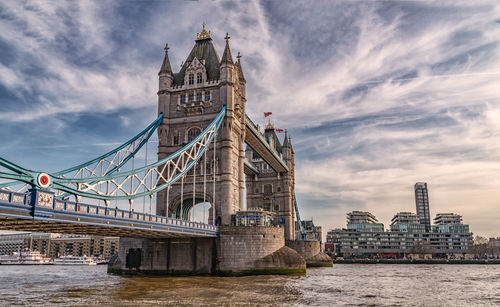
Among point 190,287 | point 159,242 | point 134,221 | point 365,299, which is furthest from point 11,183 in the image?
point 365,299

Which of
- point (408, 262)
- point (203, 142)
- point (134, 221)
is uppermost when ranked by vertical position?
point (203, 142)

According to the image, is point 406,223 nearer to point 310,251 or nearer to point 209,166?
point 310,251

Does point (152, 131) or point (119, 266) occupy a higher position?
point (152, 131)

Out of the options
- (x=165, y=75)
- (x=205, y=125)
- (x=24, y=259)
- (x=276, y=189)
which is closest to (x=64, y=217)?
(x=205, y=125)

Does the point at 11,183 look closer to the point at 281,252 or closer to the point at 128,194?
the point at 128,194

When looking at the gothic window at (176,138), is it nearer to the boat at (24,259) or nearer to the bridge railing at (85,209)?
the bridge railing at (85,209)

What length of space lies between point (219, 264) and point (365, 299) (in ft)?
60.6

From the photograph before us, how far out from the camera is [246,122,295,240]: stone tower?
85.6 metres

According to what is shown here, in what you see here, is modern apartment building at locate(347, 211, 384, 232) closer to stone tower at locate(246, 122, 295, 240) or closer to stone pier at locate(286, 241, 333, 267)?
stone tower at locate(246, 122, 295, 240)

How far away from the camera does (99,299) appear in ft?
81.3

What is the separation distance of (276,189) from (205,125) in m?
41.0

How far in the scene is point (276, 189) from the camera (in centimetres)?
8869

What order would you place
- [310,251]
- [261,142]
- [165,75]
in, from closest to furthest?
[165,75]
[261,142]
[310,251]

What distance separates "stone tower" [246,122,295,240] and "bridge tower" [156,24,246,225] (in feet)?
111
